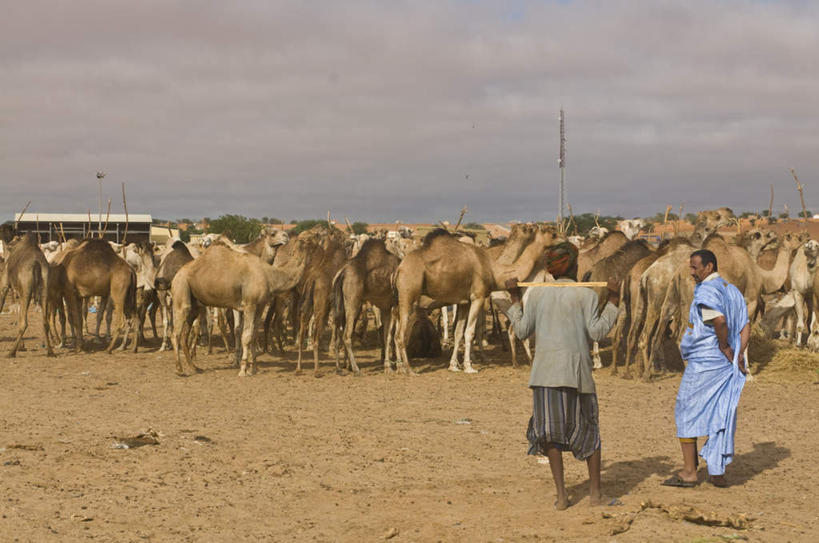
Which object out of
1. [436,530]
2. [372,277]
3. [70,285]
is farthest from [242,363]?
[436,530]

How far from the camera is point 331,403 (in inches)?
443

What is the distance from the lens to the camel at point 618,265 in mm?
14695

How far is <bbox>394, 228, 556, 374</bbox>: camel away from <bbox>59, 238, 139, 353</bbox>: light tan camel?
5.55 meters

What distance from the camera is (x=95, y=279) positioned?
16156mm

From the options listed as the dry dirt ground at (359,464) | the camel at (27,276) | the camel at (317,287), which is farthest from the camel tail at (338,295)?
the camel at (27,276)

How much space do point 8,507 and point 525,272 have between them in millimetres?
9251

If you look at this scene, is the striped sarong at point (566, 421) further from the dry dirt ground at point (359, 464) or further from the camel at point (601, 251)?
the camel at point (601, 251)

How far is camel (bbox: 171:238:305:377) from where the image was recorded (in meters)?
13.5

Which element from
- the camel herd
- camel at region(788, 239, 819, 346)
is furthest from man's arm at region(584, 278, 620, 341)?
camel at region(788, 239, 819, 346)

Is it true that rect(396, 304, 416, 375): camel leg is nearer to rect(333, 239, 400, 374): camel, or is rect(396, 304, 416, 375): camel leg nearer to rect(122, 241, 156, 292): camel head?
rect(333, 239, 400, 374): camel

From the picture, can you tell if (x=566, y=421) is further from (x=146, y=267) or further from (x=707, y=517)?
→ (x=146, y=267)

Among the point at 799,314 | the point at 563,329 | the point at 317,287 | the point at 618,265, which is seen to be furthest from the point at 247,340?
the point at 799,314

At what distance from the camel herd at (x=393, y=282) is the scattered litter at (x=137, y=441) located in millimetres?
4581

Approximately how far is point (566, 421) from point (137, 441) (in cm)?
467
